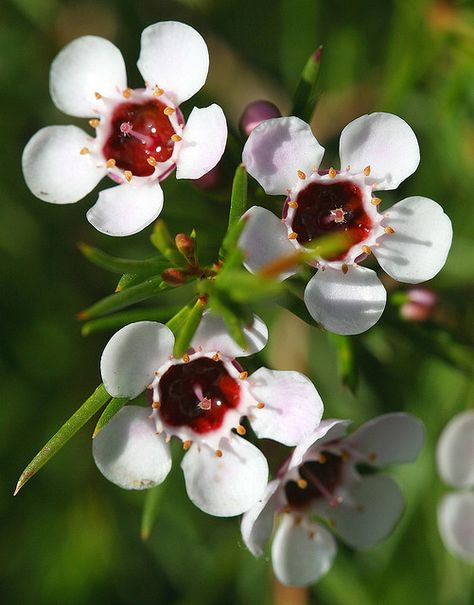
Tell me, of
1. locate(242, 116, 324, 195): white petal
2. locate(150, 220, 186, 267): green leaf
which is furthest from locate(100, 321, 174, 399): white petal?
locate(242, 116, 324, 195): white petal

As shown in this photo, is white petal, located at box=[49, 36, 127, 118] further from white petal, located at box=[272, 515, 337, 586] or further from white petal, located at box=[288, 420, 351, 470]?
white petal, located at box=[272, 515, 337, 586]

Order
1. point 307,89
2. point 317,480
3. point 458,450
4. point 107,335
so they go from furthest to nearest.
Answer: point 107,335
point 458,450
point 317,480
point 307,89

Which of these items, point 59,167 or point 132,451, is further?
point 59,167

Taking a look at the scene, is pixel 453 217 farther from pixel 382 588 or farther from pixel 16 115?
pixel 16 115

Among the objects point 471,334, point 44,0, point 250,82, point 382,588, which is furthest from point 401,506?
point 44,0

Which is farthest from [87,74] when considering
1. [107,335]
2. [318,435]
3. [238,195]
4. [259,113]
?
[107,335]

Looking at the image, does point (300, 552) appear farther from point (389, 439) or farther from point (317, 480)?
point (389, 439)
